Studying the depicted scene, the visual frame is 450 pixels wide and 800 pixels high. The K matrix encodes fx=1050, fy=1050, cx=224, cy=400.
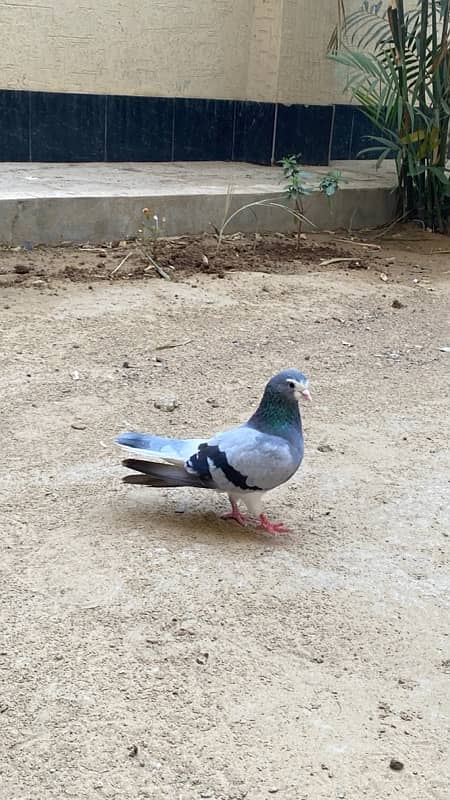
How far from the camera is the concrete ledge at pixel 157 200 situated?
5750 millimetres

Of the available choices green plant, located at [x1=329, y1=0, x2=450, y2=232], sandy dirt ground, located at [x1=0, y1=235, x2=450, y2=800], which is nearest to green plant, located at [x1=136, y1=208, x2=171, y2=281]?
sandy dirt ground, located at [x1=0, y1=235, x2=450, y2=800]

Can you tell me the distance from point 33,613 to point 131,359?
206 cm

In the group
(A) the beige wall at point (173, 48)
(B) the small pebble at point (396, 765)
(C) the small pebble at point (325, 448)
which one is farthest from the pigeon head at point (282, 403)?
(A) the beige wall at point (173, 48)

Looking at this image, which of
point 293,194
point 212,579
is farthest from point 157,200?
point 212,579

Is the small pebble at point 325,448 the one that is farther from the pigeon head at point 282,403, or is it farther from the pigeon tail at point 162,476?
the pigeon tail at point 162,476

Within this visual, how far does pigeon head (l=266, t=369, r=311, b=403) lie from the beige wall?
4786 millimetres

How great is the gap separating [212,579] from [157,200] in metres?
3.88

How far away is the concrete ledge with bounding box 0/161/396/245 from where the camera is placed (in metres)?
5.75

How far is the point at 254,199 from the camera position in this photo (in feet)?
21.9

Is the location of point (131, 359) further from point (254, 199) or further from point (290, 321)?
point (254, 199)

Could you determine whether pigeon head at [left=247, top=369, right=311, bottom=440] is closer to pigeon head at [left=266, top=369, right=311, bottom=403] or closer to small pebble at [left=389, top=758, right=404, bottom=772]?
pigeon head at [left=266, top=369, right=311, bottom=403]

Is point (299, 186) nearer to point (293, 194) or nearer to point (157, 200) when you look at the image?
point (293, 194)

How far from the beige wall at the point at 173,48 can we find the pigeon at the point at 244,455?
15.7 ft

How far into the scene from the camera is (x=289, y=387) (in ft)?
9.72
